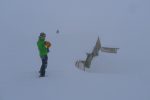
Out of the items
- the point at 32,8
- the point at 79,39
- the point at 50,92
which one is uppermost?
the point at 32,8

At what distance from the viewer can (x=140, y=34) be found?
105ft

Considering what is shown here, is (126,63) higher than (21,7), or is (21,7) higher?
(21,7)

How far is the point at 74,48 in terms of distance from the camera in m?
22.7

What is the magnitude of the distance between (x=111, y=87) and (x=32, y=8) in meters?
31.7

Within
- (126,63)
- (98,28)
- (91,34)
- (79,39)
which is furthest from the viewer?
(98,28)

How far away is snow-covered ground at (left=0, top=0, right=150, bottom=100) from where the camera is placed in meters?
11.4

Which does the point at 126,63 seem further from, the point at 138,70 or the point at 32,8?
the point at 32,8

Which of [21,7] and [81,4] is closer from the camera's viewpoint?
[21,7]

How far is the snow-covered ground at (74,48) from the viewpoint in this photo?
11357 mm

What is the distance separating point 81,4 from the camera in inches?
1861

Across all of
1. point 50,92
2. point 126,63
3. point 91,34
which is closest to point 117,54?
point 126,63

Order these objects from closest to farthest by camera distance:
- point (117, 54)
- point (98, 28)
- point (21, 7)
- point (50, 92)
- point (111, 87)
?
1. point (50, 92)
2. point (111, 87)
3. point (117, 54)
4. point (98, 28)
5. point (21, 7)

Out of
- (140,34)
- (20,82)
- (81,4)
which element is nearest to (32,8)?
(81,4)

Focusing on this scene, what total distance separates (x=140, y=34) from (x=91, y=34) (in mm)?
4874
